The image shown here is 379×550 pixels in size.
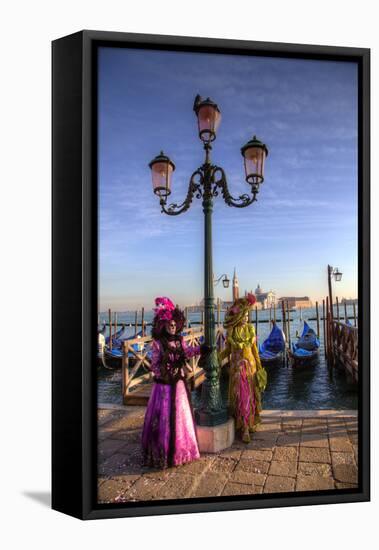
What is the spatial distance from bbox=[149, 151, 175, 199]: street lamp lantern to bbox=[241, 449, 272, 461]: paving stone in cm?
228

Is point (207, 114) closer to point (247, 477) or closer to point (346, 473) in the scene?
point (247, 477)

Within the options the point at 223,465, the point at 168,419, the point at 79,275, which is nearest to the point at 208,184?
the point at 79,275

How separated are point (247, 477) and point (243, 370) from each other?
0.90 m

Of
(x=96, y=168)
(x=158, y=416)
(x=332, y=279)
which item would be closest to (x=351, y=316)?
(x=332, y=279)

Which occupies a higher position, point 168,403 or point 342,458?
point 168,403

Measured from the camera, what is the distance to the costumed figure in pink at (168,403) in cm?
343

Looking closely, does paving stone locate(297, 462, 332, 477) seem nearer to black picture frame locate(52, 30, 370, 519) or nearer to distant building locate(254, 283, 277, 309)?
black picture frame locate(52, 30, 370, 519)

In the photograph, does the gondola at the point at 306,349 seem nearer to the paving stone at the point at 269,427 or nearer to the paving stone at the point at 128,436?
the paving stone at the point at 269,427

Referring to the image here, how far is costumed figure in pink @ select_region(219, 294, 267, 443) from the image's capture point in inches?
151

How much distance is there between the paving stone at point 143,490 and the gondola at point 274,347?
1724 mm

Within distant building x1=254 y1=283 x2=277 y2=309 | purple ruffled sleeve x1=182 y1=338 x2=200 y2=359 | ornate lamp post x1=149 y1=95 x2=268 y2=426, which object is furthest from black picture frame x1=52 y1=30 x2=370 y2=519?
distant building x1=254 y1=283 x2=277 y2=309

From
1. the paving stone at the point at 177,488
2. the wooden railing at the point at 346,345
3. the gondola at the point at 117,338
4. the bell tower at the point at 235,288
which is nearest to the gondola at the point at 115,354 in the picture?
the gondola at the point at 117,338

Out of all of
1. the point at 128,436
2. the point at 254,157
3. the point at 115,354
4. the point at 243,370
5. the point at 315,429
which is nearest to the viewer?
the point at 254,157

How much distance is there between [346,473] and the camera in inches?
143
